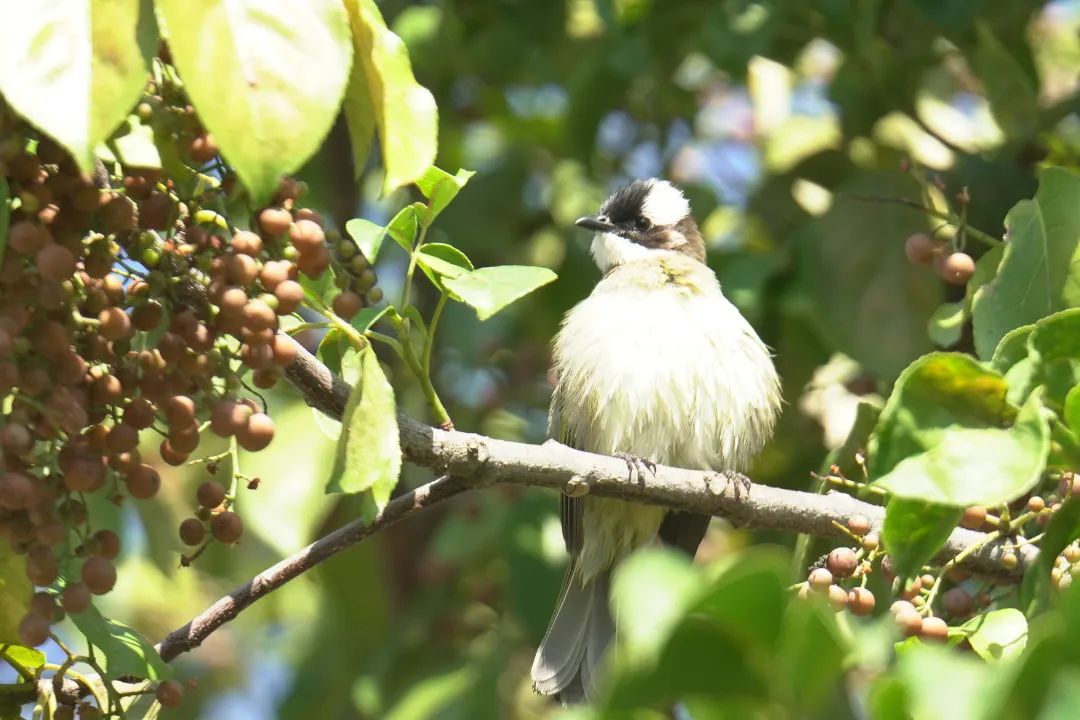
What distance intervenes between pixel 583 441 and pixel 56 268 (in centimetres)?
270

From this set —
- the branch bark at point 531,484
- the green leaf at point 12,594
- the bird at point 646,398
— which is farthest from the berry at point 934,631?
the bird at point 646,398

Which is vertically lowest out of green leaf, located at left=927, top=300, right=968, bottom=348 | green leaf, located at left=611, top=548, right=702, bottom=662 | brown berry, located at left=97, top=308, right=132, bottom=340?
green leaf, located at left=927, top=300, right=968, bottom=348

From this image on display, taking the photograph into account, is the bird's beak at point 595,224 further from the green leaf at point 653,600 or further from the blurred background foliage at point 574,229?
the green leaf at point 653,600

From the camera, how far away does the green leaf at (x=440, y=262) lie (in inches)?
90.0

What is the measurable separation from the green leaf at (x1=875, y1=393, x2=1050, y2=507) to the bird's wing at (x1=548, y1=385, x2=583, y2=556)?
7.82 ft

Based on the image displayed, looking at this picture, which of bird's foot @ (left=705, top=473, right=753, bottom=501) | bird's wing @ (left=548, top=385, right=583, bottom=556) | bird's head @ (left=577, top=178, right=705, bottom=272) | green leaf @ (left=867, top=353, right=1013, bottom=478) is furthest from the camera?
bird's head @ (left=577, top=178, right=705, bottom=272)

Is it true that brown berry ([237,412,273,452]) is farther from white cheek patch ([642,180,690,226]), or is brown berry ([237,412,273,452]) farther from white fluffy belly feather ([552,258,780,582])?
white cheek patch ([642,180,690,226])

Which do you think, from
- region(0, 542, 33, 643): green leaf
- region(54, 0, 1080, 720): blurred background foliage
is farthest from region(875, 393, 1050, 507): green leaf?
region(54, 0, 1080, 720): blurred background foliage

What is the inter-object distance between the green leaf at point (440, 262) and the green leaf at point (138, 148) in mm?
492

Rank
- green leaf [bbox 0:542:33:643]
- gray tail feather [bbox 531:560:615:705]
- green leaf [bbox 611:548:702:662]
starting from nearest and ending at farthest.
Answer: green leaf [bbox 611:548:702:662], green leaf [bbox 0:542:33:643], gray tail feather [bbox 531:560:615:705]

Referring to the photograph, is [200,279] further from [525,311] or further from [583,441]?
[525,311]

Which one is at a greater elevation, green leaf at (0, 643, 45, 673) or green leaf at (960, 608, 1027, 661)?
green leaf at (960, 608, 1027, 661)

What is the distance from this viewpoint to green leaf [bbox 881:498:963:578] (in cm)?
188

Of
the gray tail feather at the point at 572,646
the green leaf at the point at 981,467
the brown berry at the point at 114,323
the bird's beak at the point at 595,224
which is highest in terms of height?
the brown berry at the point at 114,323
